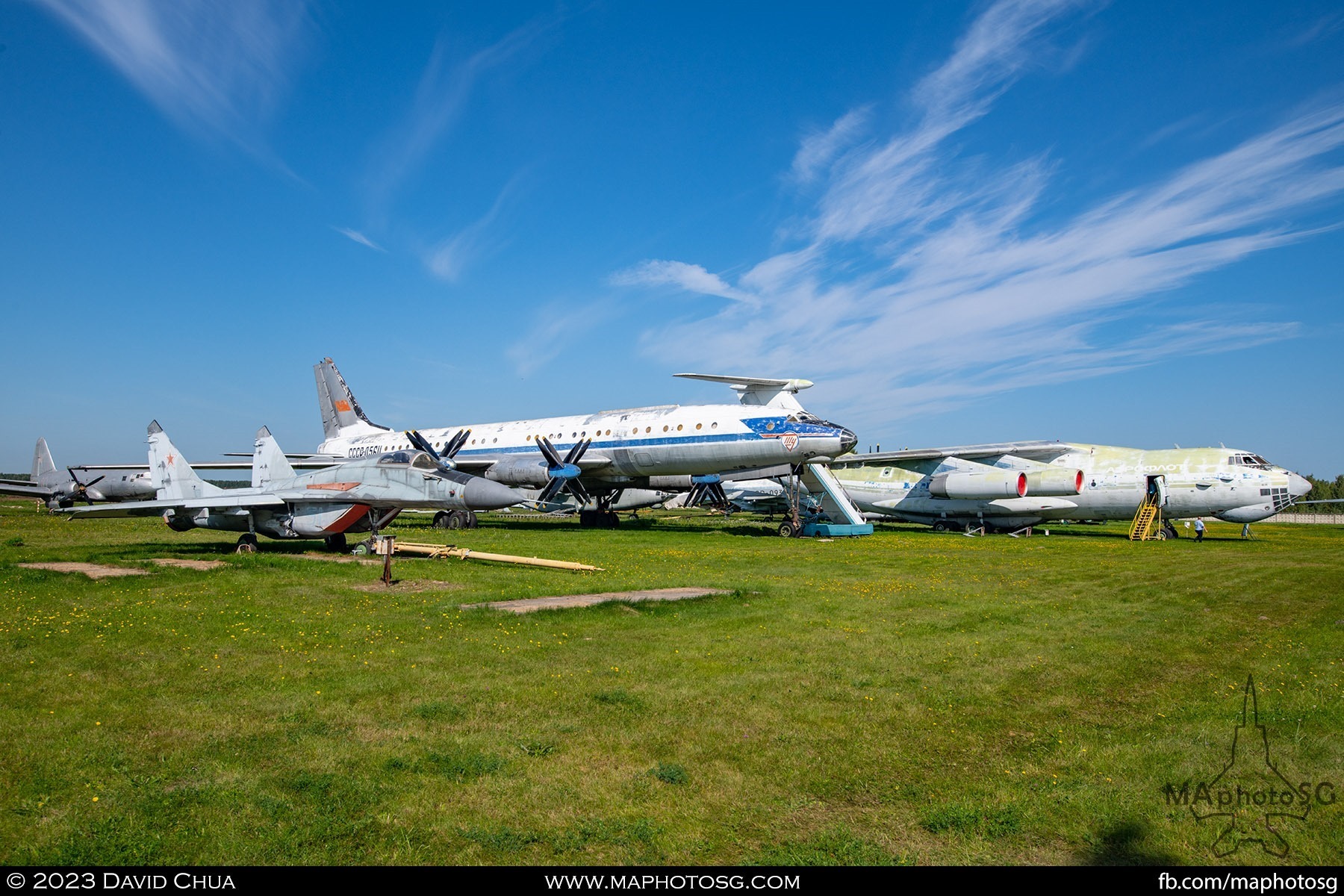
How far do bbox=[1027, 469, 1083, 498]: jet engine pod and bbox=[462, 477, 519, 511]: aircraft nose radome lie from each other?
26.2 metres

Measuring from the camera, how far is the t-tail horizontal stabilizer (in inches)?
1529

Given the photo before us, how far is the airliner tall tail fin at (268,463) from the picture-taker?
21.7 m

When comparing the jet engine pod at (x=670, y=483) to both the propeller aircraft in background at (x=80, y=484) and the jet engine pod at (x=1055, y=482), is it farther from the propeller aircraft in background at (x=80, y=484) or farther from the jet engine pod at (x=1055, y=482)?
the propeller aircraft in background at (x=80, y=484)

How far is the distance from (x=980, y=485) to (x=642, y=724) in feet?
108

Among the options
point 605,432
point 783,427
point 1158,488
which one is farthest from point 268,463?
point 1158,488

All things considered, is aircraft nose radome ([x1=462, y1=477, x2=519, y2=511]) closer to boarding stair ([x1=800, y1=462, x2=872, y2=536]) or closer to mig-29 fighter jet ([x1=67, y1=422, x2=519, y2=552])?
mig-29 fighter jet ([x1=67, y1=422, x2=519, y2=552])

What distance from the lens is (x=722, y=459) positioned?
3247 centimetres

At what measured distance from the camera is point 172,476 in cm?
2114

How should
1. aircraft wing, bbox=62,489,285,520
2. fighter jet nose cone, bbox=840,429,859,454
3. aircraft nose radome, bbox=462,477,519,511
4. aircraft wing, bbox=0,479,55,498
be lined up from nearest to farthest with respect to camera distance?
1. aircraft wing, bbox=62,489,285,520
2. aircraft nose radome, bbox=462,477,519,511
3. fighter jet nose cone, bbox=840,429,859,454
4. aircraft wing, bbox=0,479,55,498

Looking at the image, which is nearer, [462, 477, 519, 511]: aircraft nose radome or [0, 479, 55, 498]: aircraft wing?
[462, 477, 519, 511]: aircraft nose radome

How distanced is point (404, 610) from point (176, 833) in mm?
7590

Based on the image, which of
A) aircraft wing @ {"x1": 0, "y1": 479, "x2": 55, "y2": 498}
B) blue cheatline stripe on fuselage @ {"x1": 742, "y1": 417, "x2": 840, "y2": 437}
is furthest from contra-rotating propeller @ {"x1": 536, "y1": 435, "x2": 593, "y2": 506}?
aircraft wing @ {"x1": 0, "y1": 479, "x2": 55, "y2": 498}
